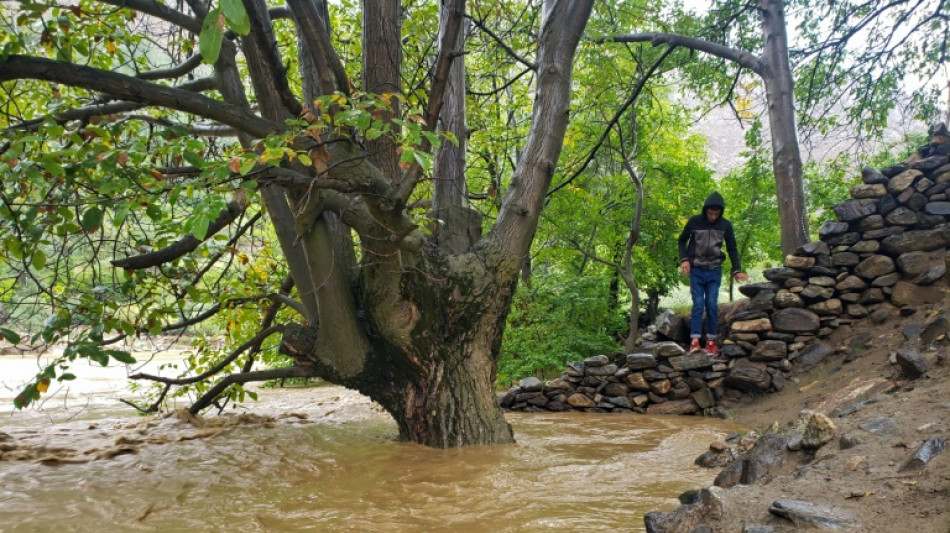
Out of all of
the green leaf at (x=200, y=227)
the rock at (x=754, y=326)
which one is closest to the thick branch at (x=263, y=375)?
the green leaf at (x=200, y=227)

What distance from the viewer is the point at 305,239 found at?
4.75 metres

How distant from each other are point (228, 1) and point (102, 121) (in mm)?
2938

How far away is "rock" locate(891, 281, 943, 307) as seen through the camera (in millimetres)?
6727

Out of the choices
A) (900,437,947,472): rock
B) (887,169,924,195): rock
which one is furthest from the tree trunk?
(900,437,947,472): rock

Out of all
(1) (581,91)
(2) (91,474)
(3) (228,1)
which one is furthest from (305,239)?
(1) (581,91)

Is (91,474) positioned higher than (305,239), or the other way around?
(305,239)

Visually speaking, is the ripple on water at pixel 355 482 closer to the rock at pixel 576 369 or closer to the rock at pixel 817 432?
the rock at pixel 817 432

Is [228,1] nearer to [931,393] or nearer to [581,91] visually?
[931,393]

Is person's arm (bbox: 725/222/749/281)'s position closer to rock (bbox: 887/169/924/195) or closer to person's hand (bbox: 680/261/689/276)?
person's hand (bbox: 680/261/689/276)

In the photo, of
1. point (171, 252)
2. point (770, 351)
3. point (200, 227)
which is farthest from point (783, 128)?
point (200, 227)

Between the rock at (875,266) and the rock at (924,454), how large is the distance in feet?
18.1

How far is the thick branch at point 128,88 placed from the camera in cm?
371

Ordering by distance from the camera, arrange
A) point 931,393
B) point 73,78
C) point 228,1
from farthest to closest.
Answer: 1. point 73,78
2. point 931,393
3. point 228,1

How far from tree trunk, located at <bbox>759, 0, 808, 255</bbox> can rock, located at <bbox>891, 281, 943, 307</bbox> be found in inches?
76.6
